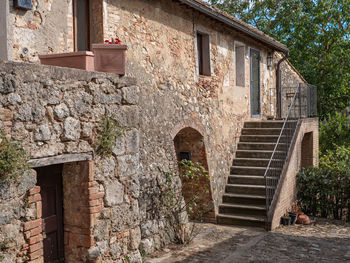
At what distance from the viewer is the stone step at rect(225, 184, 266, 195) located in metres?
8.45

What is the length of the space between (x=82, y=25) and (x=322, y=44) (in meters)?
13.1

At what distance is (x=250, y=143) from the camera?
9789 mm

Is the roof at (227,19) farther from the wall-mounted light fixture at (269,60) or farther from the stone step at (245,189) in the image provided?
the stone step at (245,189)

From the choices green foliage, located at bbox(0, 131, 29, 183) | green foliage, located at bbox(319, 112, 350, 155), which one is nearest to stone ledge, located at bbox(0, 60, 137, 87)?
green foliage, located at bbox(0, 131, 29, 183)

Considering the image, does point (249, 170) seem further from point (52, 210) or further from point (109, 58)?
point (52, 210)

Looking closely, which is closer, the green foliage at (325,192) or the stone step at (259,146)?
the green foliage at (325,192)

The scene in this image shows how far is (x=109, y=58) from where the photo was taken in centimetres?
454

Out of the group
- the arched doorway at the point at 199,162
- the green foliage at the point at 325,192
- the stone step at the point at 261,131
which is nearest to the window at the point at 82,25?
the arched doorway at the point at 199,162

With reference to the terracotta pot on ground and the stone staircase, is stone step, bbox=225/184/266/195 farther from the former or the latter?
the terracotta pot on ground

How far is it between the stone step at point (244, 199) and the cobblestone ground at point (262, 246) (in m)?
0.70

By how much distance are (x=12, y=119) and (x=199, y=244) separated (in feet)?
14.6

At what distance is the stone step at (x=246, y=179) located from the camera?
8.69 meters

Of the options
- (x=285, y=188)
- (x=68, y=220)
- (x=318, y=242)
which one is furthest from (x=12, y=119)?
(x=285, y=188)

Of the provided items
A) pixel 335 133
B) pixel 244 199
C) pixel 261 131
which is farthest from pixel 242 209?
pixel 335 133
